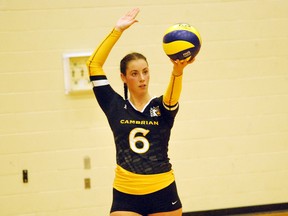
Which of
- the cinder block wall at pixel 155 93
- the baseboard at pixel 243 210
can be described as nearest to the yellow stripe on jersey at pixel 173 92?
the cinder block wall at pixel 155 93

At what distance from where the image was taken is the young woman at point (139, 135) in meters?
2.30

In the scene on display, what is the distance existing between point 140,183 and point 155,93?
5.75ft

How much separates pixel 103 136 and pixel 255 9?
1760 millimetres

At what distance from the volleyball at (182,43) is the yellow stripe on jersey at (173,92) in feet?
0.37

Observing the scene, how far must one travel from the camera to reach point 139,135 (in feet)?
7.67

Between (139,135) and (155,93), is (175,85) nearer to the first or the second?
(139,135)

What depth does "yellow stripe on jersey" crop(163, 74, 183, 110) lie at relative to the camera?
7.52 feet

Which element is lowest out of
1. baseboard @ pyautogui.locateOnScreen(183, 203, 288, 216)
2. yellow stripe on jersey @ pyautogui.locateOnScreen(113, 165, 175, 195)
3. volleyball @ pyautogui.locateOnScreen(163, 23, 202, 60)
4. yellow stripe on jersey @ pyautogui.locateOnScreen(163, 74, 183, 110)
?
baseboard @ pyautogui.locateOnScreen(183, 203, 288, 216)

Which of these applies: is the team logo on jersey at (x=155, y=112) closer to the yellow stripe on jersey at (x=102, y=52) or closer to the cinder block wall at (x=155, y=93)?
the yellow stripe on jersey at (x=102, y=52)

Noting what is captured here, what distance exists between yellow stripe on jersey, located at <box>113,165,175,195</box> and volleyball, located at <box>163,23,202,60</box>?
63cm

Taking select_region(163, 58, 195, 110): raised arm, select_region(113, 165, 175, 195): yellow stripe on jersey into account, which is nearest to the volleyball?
select_region(163, 58, 195, 110): raised arm

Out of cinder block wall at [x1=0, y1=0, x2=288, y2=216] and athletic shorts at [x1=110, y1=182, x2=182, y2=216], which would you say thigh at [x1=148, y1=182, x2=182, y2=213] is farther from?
cinder block wall at [x1=0, y1=0, x2=288, y2=216]

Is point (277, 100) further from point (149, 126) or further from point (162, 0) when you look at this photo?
point (149, 126)

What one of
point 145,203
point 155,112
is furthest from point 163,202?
point 155,112
